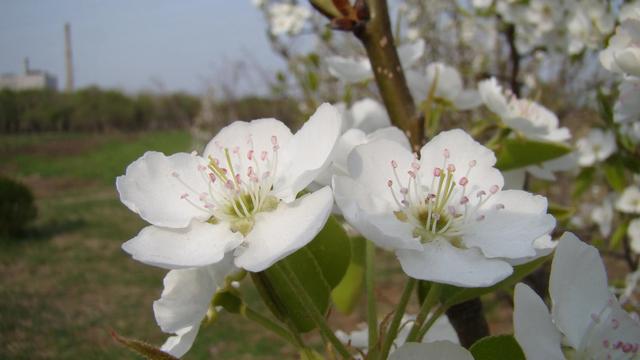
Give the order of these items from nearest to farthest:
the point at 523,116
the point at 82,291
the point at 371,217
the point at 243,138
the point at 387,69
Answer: the point at 371,217
the point at 243,138
the point at 387,69
the point at 523,116
the point at 82,291

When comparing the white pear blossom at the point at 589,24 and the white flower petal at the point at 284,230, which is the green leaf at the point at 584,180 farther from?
the white flower petal at the point at 284,230

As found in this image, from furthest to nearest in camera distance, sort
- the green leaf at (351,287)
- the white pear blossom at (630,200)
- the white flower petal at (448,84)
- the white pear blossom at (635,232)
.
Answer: the white pear blossom at (630,200)
the white pear blossom at (635,232)
the white flower petal at (448,84)
the green leaf at (351,287)

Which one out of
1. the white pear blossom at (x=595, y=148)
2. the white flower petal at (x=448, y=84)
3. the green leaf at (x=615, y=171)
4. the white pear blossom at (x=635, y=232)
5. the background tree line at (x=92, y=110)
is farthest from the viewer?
the background tree line at (x=92, y=110)

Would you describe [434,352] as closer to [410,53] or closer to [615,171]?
[410,53]

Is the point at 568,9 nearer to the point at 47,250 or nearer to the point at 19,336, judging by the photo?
the point at 19,336

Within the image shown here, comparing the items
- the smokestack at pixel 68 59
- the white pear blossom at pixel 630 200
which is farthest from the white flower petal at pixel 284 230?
the smokestack at pixel 68 59

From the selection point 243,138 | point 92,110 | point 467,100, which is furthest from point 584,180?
point 92,110
